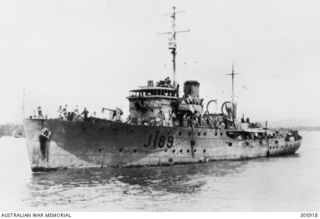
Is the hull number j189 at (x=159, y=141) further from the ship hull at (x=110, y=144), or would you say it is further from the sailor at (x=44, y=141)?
the sailor at (x=44, y=141)

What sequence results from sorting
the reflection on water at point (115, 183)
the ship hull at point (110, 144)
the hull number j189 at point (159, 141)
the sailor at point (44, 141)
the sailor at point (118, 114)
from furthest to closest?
the hull number j189 at point (159, 141) → the sailor at point (118, 114) → the ship hull at point (110, 144) → the sailor at point (44, 141) → the reflection on water at point (115, 183)

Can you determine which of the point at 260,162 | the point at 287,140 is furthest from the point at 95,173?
the point at 287,140

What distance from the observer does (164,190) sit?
17281 millimetres

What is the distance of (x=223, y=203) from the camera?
1498 centimetres

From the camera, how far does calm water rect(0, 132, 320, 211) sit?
1450 centimetres

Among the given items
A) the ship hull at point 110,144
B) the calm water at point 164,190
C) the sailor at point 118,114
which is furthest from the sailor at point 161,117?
the calm water at point 164,190

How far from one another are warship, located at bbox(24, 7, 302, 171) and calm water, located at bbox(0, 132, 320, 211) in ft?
2.28

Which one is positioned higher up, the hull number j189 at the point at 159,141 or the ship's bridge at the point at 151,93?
the ship's bridge at the point at 151,93

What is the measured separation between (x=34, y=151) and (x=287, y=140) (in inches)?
920

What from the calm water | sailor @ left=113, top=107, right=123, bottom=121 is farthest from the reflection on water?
sailor @ left=113, top=107, right=123, bottom=121

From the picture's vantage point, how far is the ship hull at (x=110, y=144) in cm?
2048

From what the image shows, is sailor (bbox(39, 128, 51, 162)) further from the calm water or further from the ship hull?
the calm water

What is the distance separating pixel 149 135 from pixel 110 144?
7.21 feet

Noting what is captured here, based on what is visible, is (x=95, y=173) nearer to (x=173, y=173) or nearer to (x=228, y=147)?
(x=173, y=173)
